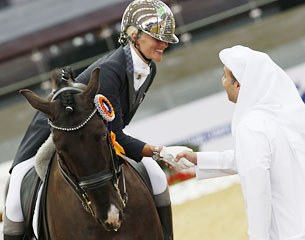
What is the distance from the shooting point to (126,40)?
189 inches

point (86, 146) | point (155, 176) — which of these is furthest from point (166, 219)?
point (86, 146)

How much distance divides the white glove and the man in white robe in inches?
31.5

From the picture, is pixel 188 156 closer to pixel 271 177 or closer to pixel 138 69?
pixel 138 69

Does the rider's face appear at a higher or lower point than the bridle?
higher

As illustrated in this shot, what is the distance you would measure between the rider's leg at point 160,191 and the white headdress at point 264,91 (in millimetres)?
1492

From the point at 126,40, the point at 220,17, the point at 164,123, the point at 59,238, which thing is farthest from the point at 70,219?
the point at 220,17

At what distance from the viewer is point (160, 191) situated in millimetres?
5016

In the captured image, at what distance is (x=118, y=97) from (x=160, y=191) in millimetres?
838

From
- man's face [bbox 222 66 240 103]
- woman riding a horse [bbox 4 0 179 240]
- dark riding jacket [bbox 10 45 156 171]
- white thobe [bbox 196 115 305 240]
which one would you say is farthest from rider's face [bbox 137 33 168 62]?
white thobe [bbox 196 115 305 240]

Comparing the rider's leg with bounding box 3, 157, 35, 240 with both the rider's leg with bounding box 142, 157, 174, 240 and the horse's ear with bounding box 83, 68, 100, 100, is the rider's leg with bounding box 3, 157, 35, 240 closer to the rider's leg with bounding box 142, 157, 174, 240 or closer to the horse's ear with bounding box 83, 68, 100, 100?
the rider's leg with bounding box 142, 157, 174, 240

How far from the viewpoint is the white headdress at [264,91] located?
3.53 meters

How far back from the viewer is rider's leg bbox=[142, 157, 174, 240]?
4996 mm

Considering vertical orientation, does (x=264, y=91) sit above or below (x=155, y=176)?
above

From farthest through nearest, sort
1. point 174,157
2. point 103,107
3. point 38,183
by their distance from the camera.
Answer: point 38,183, point 174,157, point 103,107
